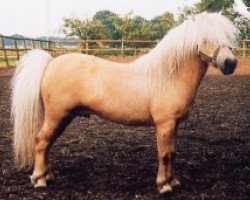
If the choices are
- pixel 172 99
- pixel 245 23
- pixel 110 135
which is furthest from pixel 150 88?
pixel 245 23

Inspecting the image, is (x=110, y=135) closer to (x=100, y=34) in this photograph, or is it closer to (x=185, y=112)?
(x=185, y=112)

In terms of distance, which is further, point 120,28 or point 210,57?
point 120,28

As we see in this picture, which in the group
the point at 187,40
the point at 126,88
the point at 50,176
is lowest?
the point at 50,176

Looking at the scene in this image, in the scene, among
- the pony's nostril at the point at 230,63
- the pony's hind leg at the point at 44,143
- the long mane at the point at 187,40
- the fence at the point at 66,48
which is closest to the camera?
the pony's nostril at the point at 230,63

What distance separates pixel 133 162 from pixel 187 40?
2.11 metres

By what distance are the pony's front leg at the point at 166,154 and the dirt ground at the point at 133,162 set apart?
11cm

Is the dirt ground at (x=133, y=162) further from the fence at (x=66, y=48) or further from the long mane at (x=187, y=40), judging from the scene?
the fence at (x=66, y=48)

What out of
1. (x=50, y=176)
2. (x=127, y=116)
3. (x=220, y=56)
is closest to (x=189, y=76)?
(x=220, y=56)

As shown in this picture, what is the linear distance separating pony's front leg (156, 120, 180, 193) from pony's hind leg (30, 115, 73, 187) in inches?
43.0

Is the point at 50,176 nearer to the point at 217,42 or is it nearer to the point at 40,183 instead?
the point at 40,183

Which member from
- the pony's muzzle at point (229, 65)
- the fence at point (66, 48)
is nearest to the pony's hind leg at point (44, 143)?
the pony's muzzle at point (229, 65)

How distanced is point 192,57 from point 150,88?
21.5 inches

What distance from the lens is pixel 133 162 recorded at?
557 cm

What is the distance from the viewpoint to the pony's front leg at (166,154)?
4.18m
